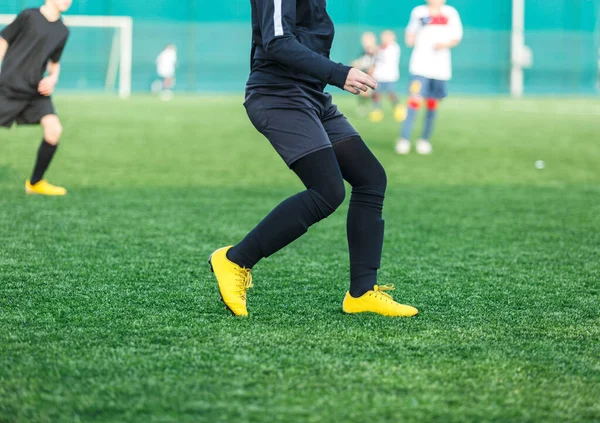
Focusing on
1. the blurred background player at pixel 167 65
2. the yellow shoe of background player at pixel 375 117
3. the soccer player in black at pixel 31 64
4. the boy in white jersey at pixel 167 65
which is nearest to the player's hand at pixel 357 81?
the soccer player in black at pixel 31 64

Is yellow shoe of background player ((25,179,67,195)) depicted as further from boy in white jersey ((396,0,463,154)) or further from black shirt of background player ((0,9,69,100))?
boy in white jersey ((396,0,463,154))

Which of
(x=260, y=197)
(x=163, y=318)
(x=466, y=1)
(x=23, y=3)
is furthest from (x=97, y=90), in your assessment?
(x=163, y=318)

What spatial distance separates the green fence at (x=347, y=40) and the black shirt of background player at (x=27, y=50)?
24.6 metres

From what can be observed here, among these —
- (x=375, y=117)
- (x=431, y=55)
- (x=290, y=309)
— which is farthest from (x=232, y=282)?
(x=375, y=117)

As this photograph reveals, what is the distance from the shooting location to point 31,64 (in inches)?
285

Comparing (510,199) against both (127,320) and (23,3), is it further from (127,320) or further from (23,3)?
(23,3)

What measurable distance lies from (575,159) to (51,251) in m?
8.07

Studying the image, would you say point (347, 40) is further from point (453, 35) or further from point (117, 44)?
point (453, 35)

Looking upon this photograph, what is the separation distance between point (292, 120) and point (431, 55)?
8387 mm

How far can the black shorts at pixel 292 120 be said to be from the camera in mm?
3555

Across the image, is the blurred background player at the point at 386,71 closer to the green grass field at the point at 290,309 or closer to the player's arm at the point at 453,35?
the player's arm at the point at 453,35

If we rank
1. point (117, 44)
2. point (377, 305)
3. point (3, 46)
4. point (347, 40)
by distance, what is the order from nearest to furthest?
point (377, 305)
point (3, 46)
point (117, 44)
point (347, 40)

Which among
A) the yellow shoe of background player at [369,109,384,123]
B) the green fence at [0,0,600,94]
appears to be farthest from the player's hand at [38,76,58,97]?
the green fence at [0,0,600,94]

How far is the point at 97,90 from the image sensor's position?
3123 centimetres
